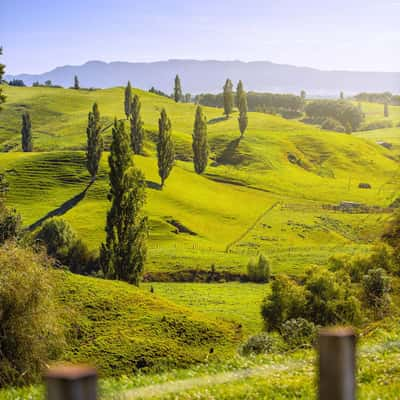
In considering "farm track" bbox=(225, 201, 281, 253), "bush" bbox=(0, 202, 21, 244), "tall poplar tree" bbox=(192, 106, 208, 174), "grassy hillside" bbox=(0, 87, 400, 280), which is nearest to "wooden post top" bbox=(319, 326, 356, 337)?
"bush" bbox=(0, 202, 21, 244)

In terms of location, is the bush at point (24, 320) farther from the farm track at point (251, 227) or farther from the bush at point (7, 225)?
the farm track at point (251, 227)

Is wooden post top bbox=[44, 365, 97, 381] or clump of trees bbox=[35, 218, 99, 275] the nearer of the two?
wooden post top bbox=[44, 365, 97, 381]

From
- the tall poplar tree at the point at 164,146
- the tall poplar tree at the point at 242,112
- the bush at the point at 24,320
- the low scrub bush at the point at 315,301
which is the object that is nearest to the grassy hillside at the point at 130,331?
the low scrub bush at the point at 315,301

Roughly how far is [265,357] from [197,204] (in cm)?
10222

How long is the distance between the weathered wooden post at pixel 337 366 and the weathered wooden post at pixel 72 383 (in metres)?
1.36

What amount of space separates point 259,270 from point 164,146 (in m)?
42.6

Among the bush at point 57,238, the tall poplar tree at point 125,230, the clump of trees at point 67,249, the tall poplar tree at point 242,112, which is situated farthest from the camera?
the tall poplar tree at point 242,112

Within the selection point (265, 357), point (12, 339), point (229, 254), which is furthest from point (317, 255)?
point (265, 357)

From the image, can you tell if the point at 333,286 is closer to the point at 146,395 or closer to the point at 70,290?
the point at 70,290

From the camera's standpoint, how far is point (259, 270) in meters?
76.8

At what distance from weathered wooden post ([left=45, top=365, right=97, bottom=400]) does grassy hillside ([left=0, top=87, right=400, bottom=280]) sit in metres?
61.0

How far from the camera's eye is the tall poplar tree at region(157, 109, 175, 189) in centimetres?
10962

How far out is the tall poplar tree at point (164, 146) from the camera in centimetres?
10962

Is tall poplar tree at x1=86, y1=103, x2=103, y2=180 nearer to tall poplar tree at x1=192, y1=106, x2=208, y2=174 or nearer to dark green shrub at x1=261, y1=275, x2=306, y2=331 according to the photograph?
tall poplar tree at x1=192, y1=106, x2=208, y2=174
